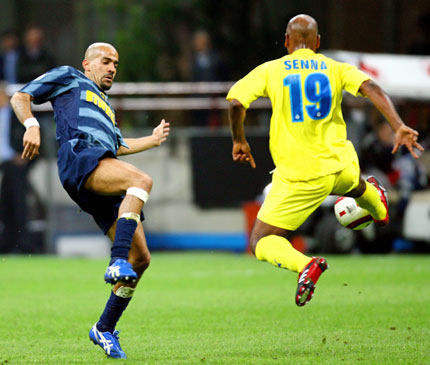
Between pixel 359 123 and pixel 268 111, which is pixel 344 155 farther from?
pixel 268 111

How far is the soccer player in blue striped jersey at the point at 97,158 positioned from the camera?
707 cm

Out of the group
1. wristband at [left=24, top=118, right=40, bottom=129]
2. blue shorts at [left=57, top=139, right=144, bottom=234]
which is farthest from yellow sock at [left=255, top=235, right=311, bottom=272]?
wristband at [left=24, top=118, right=40, bottom=129]

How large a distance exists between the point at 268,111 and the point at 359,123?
7.25 ft

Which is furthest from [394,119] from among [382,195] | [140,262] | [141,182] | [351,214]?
[140,262]

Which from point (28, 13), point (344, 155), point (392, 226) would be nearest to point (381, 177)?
point (392, 226)

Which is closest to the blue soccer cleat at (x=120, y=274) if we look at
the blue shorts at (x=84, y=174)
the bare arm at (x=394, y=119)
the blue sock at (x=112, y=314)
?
the blue shorts at (x=84, y=174)

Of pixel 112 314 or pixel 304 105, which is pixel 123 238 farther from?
pixel 304 105

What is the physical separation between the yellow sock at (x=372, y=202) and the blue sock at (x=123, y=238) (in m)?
2.42

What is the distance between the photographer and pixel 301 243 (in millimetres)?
16594

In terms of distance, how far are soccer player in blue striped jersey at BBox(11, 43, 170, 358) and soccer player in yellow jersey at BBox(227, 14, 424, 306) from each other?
3.19ft

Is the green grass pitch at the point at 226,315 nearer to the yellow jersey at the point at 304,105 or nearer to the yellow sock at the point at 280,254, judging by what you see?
the yellow sock at the point at 280,254

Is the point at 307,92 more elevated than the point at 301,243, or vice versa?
the point at 307,92

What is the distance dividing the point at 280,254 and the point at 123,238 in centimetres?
135

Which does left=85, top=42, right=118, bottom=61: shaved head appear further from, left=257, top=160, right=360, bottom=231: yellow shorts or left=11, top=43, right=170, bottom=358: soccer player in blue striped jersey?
left=257, top=160, right=360, bottom=231: yellow shorts
